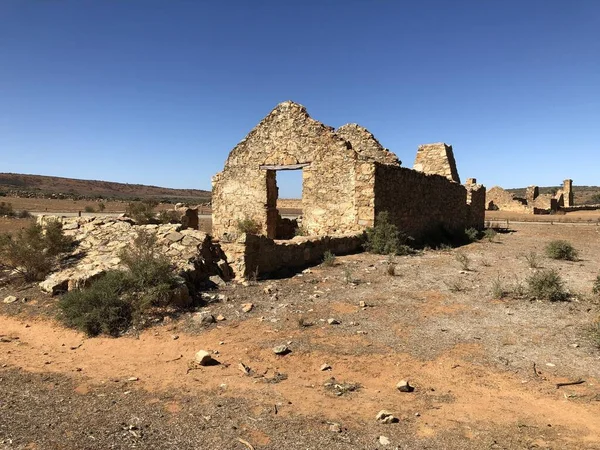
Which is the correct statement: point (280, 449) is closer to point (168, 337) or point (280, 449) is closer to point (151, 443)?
point (151, 443)

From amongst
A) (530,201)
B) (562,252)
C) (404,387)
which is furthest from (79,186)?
(404,387)

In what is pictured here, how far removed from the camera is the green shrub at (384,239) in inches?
448

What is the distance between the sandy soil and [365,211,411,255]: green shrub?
12.9 feet

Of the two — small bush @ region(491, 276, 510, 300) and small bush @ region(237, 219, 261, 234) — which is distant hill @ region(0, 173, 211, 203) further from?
small bush @ region(491, 276, 510, 300)

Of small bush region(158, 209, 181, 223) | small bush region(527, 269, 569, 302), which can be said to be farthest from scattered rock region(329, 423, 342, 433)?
small bush region(158, 209, 181, 223)

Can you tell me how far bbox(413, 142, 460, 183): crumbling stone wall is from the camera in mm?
18312

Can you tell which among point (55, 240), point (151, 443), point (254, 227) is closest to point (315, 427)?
point (151, 443)

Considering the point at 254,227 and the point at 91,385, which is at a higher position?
the point at 254,227

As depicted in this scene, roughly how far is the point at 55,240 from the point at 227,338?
511 centimetres

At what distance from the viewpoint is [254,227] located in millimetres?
13461

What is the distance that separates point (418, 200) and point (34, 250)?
11715 millimetres

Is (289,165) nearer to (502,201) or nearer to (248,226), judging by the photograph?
(248,226)

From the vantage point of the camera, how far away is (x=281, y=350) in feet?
16.2

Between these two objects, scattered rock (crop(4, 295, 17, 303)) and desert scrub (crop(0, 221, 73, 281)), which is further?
desert scrub (crop(0, 221, 73, 281))
